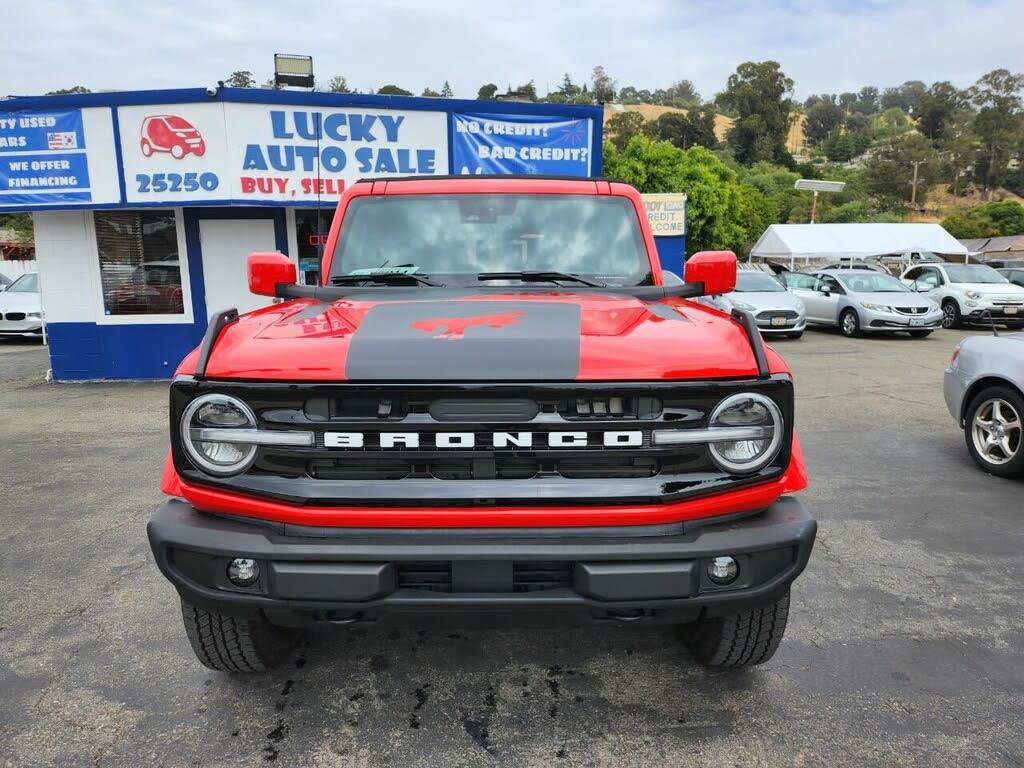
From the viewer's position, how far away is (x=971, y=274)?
60.3 feet

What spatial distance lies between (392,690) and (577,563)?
114cm

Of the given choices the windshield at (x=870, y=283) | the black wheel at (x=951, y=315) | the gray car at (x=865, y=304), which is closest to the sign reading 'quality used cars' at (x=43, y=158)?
the gray car at (x=865, y=304)

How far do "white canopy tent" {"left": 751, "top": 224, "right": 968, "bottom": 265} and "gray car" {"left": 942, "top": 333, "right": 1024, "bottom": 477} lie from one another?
73.0 ft

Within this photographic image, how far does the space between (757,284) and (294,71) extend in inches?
417

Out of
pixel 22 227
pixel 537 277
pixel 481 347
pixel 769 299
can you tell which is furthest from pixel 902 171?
pixel 481 347

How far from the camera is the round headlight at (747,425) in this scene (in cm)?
228

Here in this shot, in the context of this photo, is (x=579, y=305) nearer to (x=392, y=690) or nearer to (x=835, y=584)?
(x=392, y=690)

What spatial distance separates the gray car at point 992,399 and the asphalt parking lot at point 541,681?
117 cm

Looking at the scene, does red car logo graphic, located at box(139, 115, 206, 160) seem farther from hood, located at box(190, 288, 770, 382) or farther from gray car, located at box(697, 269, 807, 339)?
gray car, located at box(697, 269, 807, 339)

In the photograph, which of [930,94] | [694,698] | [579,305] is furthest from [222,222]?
[930,94]

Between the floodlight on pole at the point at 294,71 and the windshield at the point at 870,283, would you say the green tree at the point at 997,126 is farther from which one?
the floodlight on pole at the point at 294,71

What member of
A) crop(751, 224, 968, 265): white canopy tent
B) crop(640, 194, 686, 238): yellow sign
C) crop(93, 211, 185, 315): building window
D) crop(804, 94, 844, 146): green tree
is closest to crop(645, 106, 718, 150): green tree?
crop(804, 94, 844, 146): green tree

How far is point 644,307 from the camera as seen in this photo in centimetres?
292

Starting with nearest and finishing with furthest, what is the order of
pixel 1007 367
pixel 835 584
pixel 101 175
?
pixel 835 584 → pixel 1007 367 → pixel 101 175
